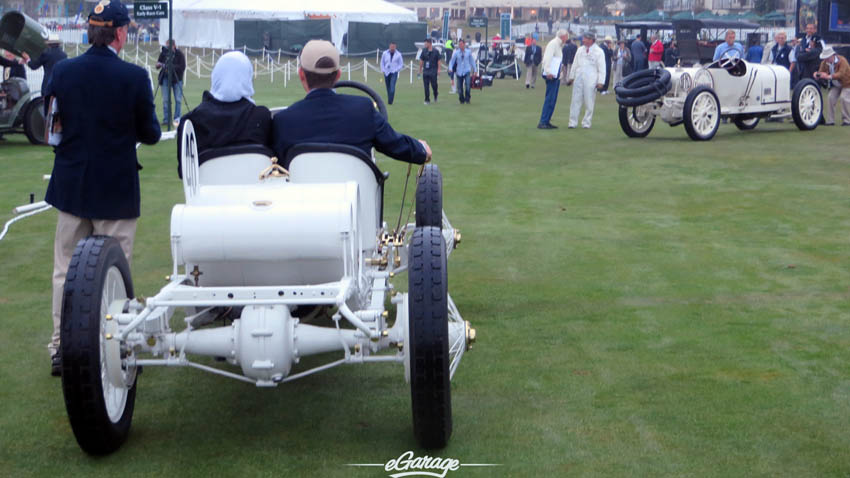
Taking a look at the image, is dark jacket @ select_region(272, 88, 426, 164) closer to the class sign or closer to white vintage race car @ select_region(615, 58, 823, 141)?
white vintage race car @ select_region(615, 58, 823, 141)

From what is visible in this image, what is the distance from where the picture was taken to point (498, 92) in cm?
3084

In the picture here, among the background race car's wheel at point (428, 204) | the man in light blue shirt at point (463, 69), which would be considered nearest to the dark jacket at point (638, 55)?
the man in light blue shirt at point (463, 69)

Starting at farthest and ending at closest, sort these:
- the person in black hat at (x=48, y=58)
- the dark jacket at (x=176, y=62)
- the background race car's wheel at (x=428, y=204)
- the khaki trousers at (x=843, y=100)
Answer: the dark jacket at (x=176, y=62) < the khaki trousers at (x=843, y=100) < the person in black hat at (x=48, y=58) < the background race car's wheel at (x=428, y=204)

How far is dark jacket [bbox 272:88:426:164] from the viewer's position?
5023 mm

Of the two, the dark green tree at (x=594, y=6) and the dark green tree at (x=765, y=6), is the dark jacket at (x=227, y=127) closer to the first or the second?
the dark green tree at (x=765, y=6)

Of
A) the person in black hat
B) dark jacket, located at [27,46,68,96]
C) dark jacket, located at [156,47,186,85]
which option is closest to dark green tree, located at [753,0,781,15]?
dark jacket, located at [156,47,186,85]

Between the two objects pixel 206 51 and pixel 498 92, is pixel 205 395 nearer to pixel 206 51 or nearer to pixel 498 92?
pixel 498 92

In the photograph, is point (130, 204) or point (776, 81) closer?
point (130, 204)

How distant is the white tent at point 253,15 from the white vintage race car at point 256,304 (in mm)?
48545

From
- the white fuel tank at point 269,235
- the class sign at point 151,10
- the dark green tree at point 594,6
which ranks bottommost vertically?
the white fuel tank at point 269,235

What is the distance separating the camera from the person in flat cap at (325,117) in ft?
16.5

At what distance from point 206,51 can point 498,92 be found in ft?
92.3

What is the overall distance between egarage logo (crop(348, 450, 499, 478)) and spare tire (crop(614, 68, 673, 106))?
1252 centimetres

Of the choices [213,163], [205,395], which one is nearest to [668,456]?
[205,395]
